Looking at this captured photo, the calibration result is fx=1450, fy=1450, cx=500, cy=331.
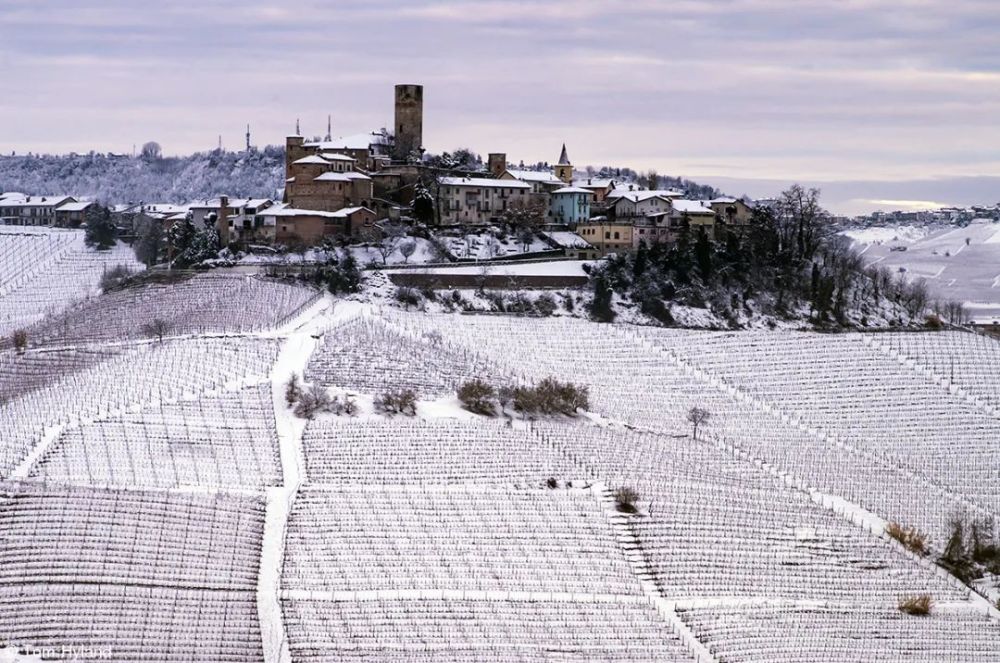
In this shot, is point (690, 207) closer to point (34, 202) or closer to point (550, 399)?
point (550, 399)

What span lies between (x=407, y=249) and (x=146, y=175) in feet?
289

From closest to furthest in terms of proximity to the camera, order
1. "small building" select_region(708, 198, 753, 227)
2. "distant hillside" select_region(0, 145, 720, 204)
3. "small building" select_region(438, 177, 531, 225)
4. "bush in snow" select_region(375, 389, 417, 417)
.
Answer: "bush in snow" select_region(375, 389, 417, 417) → "small building" select_region(438, 177, 531, 225) → "small building" select_region(708, 198, 753, 227) → "distant hillside" select_region(0, 145, 720, 204)

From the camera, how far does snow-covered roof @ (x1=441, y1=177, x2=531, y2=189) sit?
247 ft

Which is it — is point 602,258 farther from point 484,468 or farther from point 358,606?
point 358,606

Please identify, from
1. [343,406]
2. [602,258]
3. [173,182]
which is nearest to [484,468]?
[343,406]

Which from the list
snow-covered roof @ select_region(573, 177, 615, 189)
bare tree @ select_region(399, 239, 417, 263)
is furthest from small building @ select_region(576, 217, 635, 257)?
bare tree @ select_region(399, 239, 417, 263)

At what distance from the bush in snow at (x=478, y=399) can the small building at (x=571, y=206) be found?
32.8 m

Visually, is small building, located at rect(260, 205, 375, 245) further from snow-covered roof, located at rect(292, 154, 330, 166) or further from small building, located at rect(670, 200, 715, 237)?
small building, located at rect(670, 200, 715, 237)

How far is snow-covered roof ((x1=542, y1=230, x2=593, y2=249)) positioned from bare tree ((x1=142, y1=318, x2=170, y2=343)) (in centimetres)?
2383

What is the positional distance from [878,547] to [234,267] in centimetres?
3615

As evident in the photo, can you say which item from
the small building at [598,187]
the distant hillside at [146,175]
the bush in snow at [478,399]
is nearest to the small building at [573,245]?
the small building at [598,187]

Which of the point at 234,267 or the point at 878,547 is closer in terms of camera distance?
the point at 878,547

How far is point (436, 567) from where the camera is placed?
33906mm

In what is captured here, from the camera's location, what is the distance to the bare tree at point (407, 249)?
67.6 metres
